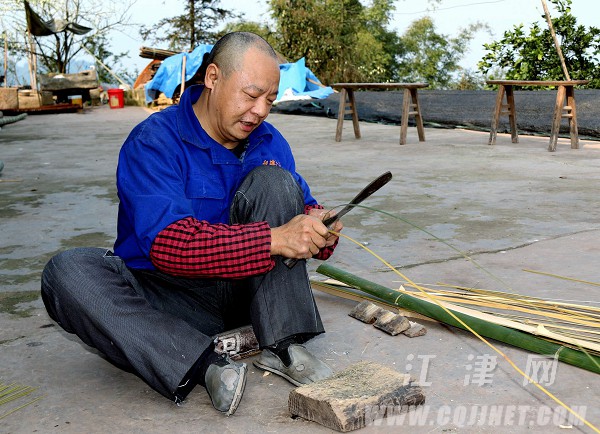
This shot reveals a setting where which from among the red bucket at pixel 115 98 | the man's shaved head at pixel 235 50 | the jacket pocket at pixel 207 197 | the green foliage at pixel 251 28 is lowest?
the red bucket at pixel 115 98

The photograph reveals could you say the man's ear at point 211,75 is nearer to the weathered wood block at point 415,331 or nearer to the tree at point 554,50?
the weathered wood block at point 415,331

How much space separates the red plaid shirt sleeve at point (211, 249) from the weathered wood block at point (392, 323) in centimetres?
69

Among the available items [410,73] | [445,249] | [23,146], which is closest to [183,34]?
[410,73]

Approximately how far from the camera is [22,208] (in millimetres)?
4488

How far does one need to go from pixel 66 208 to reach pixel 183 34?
18.4 meters

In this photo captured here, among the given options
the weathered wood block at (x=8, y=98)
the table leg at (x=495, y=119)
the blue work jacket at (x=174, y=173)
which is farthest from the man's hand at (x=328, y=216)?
the weathered wood block at (x=8, y=98)

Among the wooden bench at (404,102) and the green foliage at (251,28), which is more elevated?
the green foliage at (251,28)

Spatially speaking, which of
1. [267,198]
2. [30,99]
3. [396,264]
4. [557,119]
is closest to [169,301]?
[267,198]

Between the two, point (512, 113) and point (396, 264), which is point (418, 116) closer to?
point (512, 113)

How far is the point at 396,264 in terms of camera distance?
309cm

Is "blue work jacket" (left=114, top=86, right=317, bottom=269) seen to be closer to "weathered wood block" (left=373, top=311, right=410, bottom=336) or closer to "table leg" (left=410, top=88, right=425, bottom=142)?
"weathered wood block" (left=373, top=311, right=410, bottom=336)

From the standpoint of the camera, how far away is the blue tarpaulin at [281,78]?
13.1m

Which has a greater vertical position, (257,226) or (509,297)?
(257,226)

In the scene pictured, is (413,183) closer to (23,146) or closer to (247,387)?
(247,387)
